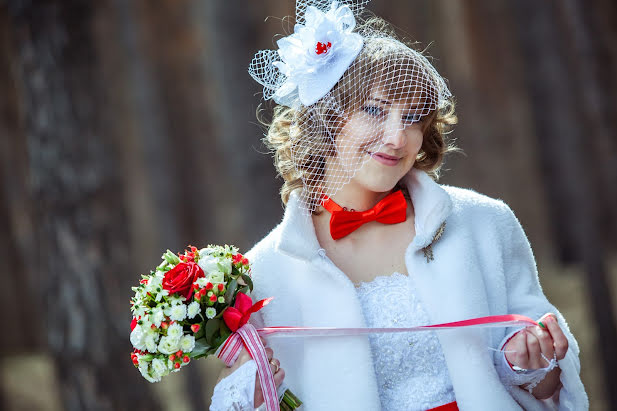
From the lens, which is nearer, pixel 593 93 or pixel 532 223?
pixel 593 93

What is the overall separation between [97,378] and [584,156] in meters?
3.98

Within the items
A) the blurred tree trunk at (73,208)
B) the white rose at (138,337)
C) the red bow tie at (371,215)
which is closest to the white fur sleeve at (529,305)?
the red bow tie at (371,215)

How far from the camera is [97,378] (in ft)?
13.8

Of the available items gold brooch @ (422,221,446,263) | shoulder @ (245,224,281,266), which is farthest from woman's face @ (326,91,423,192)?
shoulder @ (245,224,281,266)

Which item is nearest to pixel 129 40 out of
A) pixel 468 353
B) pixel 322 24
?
pixel 322 24

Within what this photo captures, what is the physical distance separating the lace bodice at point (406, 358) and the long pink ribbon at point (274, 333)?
8 centimetres

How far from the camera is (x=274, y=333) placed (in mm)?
2418

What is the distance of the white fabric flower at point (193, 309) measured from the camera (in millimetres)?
2318

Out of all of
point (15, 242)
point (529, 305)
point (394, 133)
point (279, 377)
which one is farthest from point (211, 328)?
point (15, 242)

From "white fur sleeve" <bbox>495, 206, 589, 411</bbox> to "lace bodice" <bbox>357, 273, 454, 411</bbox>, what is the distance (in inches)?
8.7

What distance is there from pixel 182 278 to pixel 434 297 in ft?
2.71

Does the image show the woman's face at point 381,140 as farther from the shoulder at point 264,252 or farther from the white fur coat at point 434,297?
the shoulder at point 264,252

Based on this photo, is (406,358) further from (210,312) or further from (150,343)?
(150,343)

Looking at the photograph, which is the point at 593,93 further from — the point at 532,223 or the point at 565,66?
the point at 532,223
